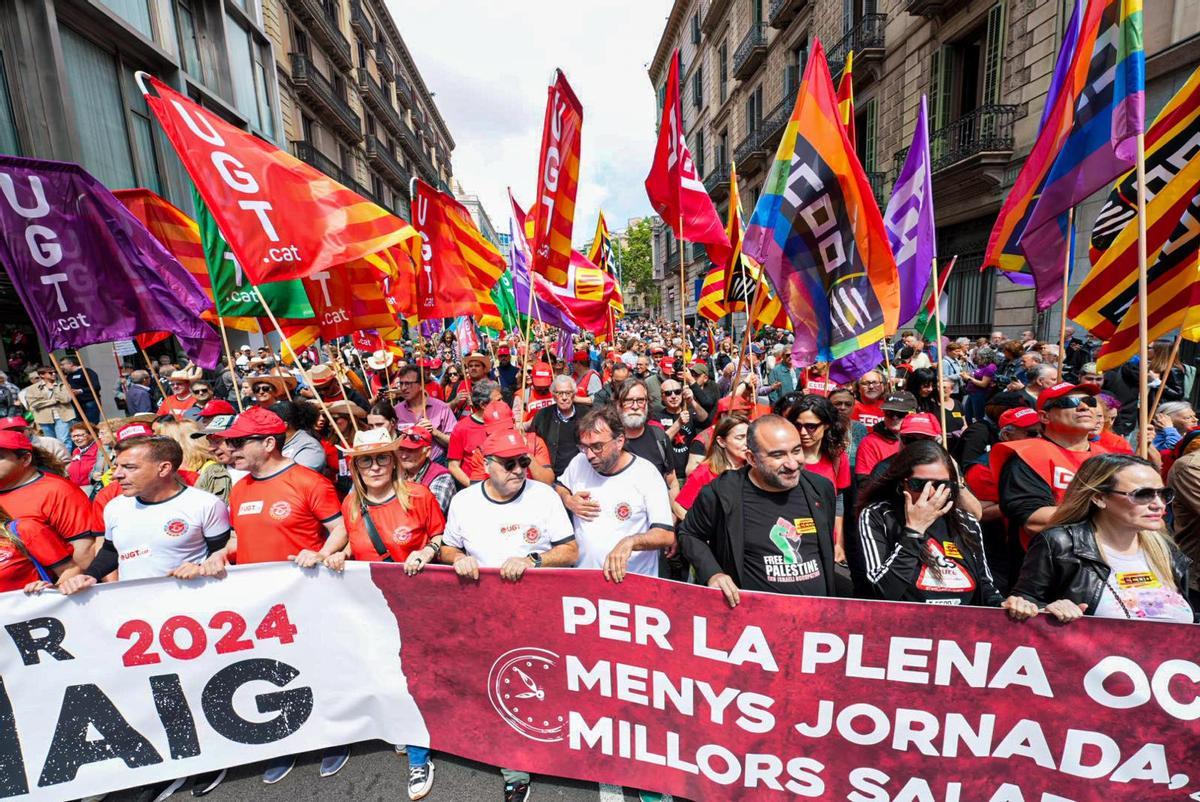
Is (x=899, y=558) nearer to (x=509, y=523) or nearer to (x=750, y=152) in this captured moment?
(x=509, y=523)

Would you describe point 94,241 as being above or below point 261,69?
below

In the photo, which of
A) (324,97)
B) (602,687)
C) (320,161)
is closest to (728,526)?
(602,687)

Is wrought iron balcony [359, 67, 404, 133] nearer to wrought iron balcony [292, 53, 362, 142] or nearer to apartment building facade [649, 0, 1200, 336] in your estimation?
wrought iron balcony [292, 53, 362, 142]

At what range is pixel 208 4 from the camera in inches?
645

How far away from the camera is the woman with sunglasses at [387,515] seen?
9.52 feet

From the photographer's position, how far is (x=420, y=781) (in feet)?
9.18

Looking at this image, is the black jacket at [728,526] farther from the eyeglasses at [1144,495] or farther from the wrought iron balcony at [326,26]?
the wrought iron balcony at [326,26]

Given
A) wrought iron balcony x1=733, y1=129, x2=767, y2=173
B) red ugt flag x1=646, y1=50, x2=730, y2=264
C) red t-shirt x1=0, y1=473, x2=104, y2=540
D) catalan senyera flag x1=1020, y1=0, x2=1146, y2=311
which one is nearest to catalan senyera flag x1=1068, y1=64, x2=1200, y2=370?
catalan senyera flag x1=1020, y1=0, x2=1146, y2=311

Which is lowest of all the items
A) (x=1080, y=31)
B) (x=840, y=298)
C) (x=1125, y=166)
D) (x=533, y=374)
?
(x=533, y=374)

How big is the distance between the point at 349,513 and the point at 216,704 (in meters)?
1.10

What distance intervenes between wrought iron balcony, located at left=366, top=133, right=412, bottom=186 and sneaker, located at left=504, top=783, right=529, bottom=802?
3731cm

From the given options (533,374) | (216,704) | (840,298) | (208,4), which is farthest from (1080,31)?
(208,4)

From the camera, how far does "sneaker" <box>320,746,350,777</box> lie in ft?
9.56

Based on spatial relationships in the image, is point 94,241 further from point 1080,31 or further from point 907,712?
point 1080,31
